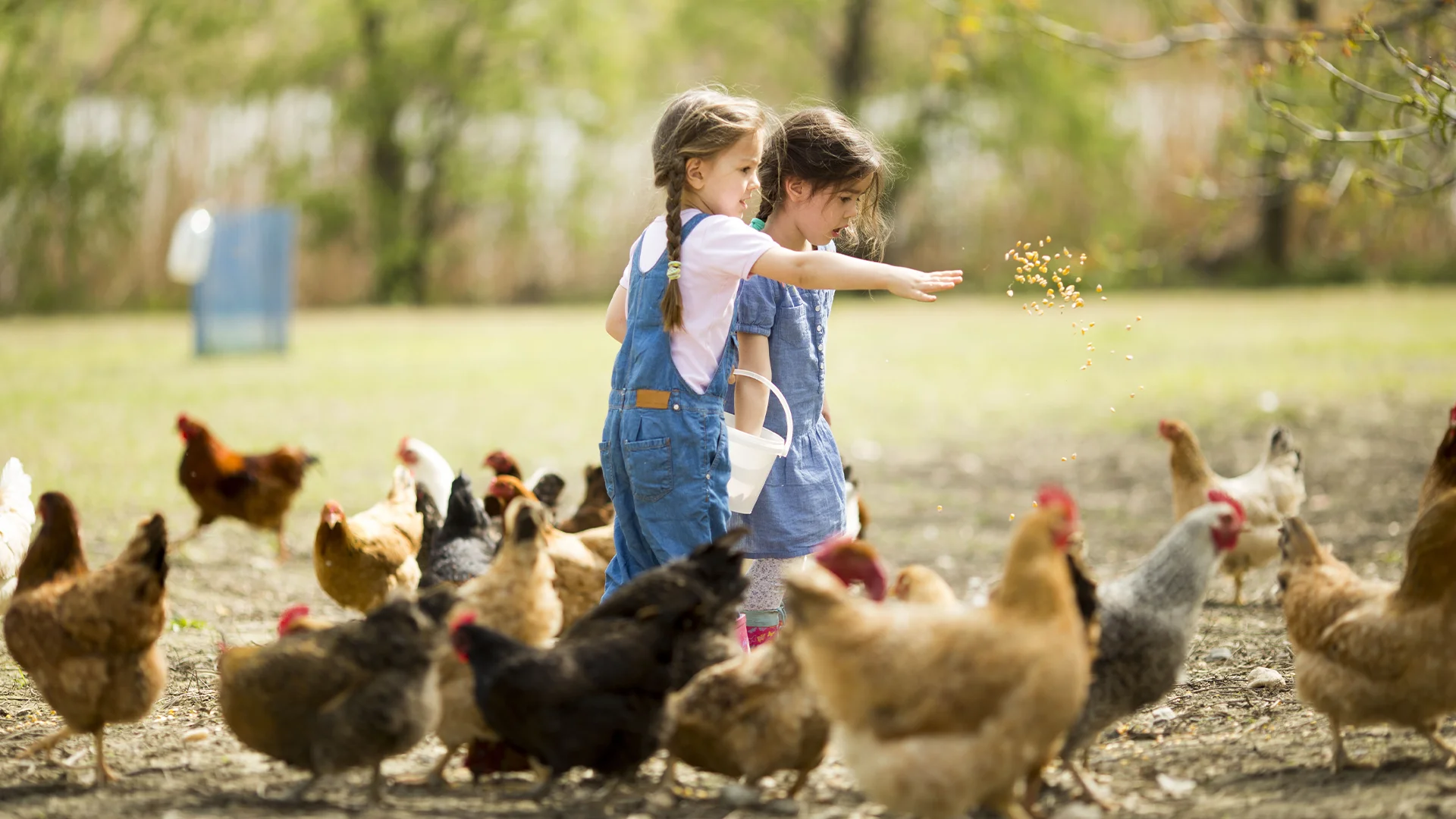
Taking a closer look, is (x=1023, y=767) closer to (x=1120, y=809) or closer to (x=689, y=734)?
(x=1120, y=809)

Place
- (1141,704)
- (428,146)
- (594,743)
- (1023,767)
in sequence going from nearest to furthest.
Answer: (1023,767) < (594,743) < (1141,704) < (428,146)

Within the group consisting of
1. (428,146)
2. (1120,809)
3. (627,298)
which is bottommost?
(1120,809)

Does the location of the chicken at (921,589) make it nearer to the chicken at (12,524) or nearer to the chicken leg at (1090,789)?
the chicken leg at (1090,789)

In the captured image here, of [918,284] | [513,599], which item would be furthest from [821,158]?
[513,599]

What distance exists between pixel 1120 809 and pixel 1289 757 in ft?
2.43

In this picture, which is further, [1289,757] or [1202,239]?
[1202,239]

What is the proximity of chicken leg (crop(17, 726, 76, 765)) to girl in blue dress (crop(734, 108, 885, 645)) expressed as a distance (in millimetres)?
2188

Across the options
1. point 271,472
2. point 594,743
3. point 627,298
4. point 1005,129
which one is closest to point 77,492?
point 271,472

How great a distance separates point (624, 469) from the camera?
4324 mm

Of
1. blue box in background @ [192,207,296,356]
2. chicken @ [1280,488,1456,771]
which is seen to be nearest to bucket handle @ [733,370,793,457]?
chicken @ [1280,488,1456,771]

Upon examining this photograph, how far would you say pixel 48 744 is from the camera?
4074mm

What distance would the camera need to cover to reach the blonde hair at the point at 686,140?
4160mm

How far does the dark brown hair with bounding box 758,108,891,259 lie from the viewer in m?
4.59

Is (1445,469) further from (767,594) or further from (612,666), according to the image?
(612,666)
